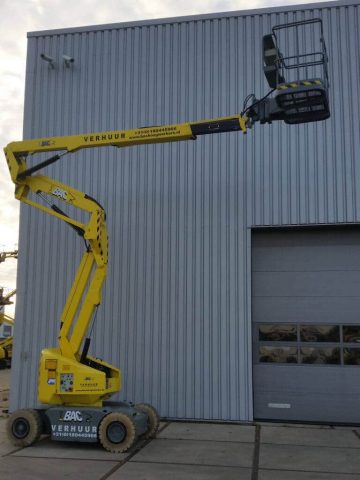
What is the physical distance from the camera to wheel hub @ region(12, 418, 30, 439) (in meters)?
9.35

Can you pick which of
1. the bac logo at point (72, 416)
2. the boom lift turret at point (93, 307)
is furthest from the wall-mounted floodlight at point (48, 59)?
the bac logo at point (72, 416)

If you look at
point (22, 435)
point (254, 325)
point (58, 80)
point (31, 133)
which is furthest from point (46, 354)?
point (58, 80)

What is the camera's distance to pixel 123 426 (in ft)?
29.5

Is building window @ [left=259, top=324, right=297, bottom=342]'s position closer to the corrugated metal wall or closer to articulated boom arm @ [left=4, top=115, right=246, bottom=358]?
the corrugated metal wall

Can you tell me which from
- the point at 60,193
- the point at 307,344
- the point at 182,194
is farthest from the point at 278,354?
the point at 60,193

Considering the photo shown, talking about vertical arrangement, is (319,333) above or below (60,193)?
below

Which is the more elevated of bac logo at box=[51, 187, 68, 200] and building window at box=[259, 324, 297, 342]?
bac logo at box=[51, 187, 68, 200]

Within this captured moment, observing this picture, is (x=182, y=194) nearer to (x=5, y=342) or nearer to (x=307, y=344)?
(x=307, y=344)

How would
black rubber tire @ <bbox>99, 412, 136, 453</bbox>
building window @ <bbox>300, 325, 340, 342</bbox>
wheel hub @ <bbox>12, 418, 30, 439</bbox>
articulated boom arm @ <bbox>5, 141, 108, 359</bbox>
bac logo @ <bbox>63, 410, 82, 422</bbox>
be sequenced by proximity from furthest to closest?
building window @ <bbox>300, 325, 340, 342</bbox> < articulated boom arm @ <bbox>5, 141, 108, 359</bbox> < wheel hub @ <bbox>12, 418, 30, 439</bbox> < bac logo @ <bbox>63, 410, 82, 422</bbox> < black rubber tire @ <bbox>99, 412, 136, 453</bbox>

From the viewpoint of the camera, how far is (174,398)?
38.9ft

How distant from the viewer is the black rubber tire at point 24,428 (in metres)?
9.30

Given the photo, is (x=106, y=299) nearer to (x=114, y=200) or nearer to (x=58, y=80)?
A: (x=114, y=200)

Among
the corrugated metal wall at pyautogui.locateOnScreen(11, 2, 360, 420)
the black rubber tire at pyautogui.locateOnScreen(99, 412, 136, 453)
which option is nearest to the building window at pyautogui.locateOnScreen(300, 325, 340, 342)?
Result: the corrugated metal wall at pyautogui.locateOnScreen(11, 2, 360, 420)

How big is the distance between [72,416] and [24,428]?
88cm
